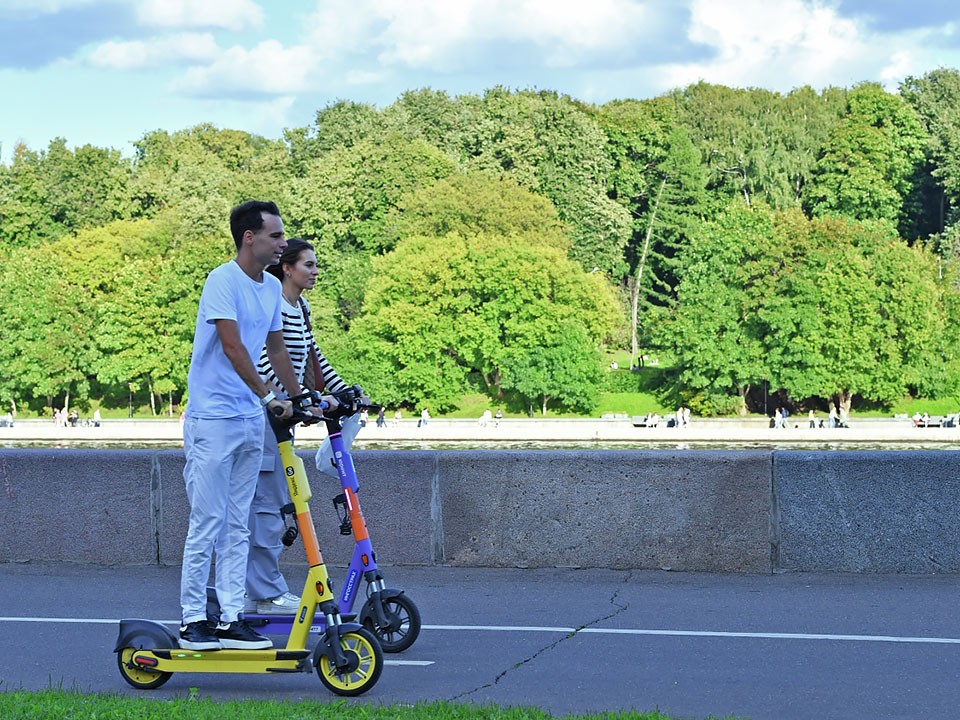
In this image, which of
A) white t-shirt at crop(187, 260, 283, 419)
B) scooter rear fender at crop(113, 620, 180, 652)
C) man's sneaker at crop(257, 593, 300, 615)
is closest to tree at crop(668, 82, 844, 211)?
man's sneaker at crop(257, 593, 300, 615)

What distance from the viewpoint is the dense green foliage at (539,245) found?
69500 mm

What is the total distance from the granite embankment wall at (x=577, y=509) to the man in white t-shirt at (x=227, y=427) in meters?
3.68

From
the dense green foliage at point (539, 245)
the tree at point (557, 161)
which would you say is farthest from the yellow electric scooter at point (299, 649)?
the tree at point (557, 161)

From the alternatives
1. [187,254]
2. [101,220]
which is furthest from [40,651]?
[101,220]

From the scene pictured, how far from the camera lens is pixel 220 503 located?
671cm

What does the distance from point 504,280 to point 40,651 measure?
64.4 meters

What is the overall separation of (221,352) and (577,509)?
408 cm

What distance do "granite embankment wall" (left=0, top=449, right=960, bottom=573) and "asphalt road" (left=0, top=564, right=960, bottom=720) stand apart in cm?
19

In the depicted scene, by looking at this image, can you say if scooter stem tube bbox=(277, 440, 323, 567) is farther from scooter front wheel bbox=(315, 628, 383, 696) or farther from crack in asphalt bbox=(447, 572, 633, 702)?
crack in asphalt bbox=(447, 572, 633, 702)

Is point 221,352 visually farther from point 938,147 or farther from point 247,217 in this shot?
point 938,147

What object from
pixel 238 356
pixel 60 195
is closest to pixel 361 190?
pixel 60 195

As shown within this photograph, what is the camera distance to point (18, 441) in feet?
229

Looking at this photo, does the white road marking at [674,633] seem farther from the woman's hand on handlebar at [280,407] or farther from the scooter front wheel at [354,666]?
the woman's hand on handlebar at [280,407]

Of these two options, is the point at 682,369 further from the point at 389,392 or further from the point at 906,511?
the point at 906,511
